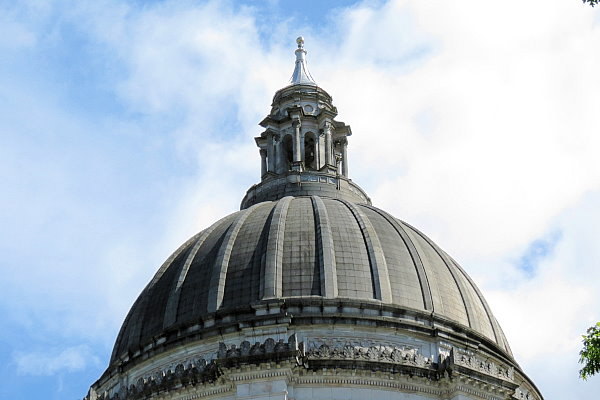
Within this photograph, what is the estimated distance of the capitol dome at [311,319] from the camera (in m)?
46.0

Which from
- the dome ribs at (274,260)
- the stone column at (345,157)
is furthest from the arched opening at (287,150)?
the dome ribs at (274,260)

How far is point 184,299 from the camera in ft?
168

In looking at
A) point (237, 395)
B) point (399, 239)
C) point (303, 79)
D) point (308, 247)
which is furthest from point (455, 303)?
point (303, 79)

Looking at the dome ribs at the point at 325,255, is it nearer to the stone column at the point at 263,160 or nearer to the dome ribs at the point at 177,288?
the dome ribs at the point at 177,288

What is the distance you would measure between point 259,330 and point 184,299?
16.5 ft

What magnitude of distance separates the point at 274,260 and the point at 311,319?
3.53 meters

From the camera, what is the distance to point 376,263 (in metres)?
50.2

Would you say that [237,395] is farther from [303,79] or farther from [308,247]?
[303,79]

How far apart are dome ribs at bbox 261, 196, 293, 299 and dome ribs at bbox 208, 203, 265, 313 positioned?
73.7 inches

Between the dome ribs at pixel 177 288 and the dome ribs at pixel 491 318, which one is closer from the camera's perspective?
the dome ribs at pixel 177 288

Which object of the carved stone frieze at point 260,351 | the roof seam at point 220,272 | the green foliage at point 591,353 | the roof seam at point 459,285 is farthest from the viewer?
the roof seam at point 459,285

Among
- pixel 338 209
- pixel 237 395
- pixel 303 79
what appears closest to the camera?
pixel 237 395

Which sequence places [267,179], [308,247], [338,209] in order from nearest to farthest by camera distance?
[308,247] → [338,209] → [267,179]

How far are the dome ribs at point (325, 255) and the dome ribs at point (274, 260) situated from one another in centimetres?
159
